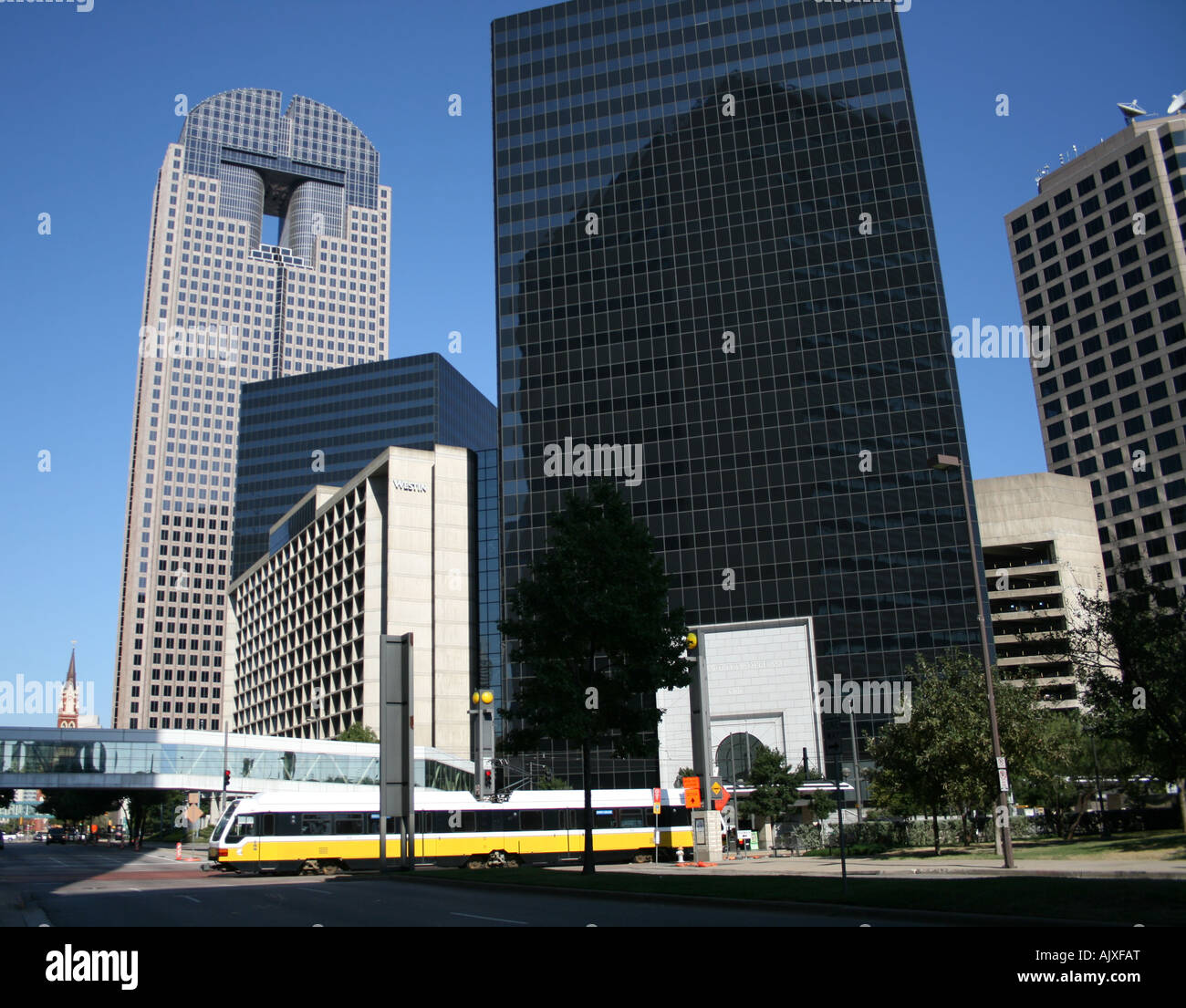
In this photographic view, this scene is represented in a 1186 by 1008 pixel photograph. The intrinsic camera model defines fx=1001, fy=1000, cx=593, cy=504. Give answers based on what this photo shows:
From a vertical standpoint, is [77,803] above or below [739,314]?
below

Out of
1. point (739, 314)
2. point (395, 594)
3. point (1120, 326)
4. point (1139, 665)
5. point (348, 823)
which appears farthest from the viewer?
point (1120, 326)

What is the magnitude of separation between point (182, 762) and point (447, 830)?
5078cm

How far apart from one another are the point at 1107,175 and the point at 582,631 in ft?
421

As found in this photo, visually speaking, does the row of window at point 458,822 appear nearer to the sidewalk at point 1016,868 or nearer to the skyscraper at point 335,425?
the sidewalk at point 1016,868

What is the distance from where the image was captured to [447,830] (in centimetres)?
4697

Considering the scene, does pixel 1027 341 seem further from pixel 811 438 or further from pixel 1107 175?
pixel 811 438

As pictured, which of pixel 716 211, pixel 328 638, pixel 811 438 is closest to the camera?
pixel 811 438

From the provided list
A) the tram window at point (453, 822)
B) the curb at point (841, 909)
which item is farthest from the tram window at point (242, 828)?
the curb at point (841, 909)

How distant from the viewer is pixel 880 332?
94312 millimetres

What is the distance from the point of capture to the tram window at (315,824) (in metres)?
45.5

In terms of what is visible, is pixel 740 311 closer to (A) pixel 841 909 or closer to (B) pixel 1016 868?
(B) pixel 1016 868

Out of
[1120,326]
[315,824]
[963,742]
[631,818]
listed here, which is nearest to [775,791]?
[631,818]

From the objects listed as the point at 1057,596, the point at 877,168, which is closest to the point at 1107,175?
the point at 877,168

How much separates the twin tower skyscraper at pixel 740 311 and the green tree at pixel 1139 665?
55328 mm
